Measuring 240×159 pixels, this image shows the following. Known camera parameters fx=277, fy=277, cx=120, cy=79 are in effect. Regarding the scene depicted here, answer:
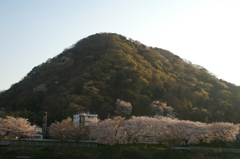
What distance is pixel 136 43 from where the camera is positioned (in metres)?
110

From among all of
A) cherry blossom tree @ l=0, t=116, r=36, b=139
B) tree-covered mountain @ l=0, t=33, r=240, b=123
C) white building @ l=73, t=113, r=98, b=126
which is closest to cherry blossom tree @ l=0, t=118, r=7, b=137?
cherry blossom tree @ l=0, t=116, r=36, b=139

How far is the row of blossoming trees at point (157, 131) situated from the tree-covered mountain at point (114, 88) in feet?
55.7

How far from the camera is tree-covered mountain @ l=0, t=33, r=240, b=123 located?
198 ft

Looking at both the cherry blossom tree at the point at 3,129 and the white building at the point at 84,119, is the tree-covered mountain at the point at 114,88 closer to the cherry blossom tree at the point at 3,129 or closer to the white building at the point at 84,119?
the white building at the point at 84,119

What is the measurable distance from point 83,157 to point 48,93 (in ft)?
123

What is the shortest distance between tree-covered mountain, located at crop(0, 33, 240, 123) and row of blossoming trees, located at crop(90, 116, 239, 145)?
17.0 meters

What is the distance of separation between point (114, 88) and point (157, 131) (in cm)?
3142

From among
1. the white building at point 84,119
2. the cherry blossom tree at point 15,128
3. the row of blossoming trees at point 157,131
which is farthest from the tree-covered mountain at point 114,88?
the row of blossoming trees at point 157,131

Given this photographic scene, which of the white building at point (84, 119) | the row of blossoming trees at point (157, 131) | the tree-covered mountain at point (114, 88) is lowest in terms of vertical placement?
the row of blossoming trees at point (157, 131)

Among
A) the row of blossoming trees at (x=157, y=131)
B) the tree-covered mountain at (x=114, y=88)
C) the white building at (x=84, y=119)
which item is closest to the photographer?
the row of blossoming trees at (x=157, y=131)

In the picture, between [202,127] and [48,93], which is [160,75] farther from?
[202,127]

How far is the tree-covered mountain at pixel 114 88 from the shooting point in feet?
198

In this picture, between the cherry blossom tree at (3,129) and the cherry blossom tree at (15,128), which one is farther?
the cherry blossom tree at (15,128)

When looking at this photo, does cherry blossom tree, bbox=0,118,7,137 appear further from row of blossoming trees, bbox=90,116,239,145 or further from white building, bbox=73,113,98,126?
row of blossoming trees, bbox=90,116,239,145
